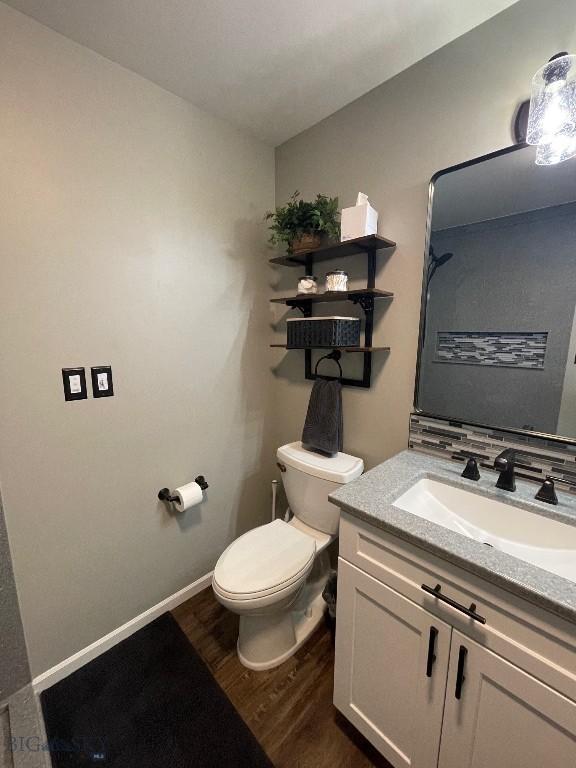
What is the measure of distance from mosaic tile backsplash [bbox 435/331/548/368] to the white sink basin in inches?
18.5

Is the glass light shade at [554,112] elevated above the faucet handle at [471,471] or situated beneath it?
elevated above

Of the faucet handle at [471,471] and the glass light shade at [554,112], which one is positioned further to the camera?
the faucet handle at [471,471]

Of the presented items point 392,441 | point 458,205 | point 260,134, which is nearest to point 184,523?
point 392,441

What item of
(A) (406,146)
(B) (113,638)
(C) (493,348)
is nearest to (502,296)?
(C) (493,348)

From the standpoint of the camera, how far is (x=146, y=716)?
1.18 meters

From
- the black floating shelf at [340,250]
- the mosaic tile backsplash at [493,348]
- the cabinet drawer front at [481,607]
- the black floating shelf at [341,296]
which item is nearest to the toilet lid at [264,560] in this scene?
the cabinet drawer front at [481,607]

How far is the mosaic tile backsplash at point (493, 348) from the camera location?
1.04 m

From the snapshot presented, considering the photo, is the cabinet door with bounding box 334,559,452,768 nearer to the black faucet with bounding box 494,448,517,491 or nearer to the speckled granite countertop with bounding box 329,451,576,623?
the speckled granite countertop with bounding box 329,451,576,623

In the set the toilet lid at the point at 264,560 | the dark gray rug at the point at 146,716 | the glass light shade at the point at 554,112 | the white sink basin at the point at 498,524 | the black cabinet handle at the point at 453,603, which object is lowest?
the dark gray rug at the point at 146,716

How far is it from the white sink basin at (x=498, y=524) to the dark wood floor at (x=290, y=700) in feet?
2.77

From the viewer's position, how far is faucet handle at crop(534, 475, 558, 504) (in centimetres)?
95

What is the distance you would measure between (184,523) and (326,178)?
1880 mm

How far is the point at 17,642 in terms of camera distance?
1.22 metres

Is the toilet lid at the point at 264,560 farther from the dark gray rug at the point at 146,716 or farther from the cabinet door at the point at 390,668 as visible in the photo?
the dark gray rug at the point at 146,716
